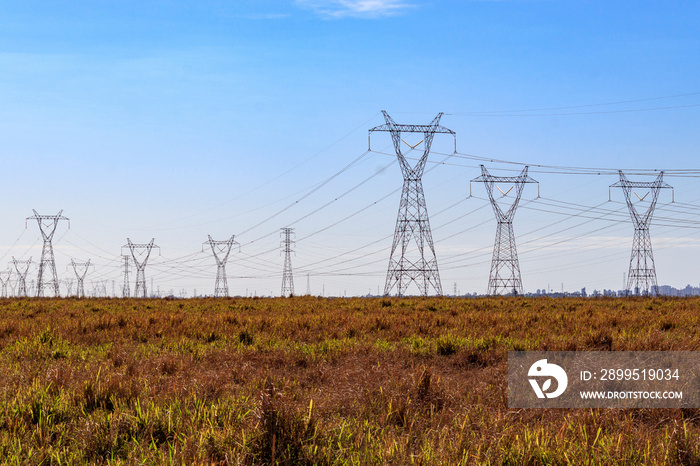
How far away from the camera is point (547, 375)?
8.03m

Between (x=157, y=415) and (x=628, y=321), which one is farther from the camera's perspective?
(x=628, y=321)

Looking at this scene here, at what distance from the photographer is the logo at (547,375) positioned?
7355 millimetres

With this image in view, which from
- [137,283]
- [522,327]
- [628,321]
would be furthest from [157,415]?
[137,283]

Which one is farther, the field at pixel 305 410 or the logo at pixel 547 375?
the logo at pixel 547 375

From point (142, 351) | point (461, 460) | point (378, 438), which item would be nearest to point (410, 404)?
point (378, 438)

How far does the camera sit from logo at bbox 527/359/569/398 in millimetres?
7355

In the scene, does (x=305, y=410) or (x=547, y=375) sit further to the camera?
(x=547, y=375)

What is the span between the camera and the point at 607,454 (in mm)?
4637

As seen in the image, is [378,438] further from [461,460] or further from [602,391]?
[602,391]

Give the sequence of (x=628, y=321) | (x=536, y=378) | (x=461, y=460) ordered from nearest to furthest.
Result: (x=461, y=460) → (x=536, y=378) → (x=628, y=321)

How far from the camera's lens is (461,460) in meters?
4.55

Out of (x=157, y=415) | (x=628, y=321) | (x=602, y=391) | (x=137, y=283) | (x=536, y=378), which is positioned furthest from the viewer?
(x=137, y=283)

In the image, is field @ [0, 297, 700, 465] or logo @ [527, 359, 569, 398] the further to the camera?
logo @ [527, 359, 569, 398]

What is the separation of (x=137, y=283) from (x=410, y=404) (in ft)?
314
